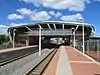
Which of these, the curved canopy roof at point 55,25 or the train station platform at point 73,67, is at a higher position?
the curved canopy roof at point 55,25

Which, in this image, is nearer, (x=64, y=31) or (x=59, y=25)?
(x=64, y=31)

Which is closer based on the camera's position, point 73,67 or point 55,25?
point 73,67

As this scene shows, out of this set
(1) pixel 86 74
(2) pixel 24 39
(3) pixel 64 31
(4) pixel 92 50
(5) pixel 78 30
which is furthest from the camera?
(5) pixel 78 30

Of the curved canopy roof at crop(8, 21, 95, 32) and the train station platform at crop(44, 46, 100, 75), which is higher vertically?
the curved canopy roof at crop(8, 21, 95, 32)

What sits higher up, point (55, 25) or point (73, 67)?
point (55, 25)

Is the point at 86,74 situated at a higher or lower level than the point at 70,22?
lower

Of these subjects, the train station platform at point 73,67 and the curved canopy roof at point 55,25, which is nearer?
the train station platform at point 73,67

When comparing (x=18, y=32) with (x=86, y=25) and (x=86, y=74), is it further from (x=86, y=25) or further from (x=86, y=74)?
(x=86, y=74)

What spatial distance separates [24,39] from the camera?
11925 cm

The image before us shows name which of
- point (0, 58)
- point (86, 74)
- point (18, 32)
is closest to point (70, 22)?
point (18, 32)

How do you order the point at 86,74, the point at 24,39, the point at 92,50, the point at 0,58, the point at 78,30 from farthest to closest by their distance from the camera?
the point at 78,30, the point at 24,39, the point at 92,50, the point at 0,58, the point at 86,74

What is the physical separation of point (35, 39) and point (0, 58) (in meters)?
94.6

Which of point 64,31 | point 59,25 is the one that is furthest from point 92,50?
point 59,25

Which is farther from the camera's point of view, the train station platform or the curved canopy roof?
the curved canopy roof
